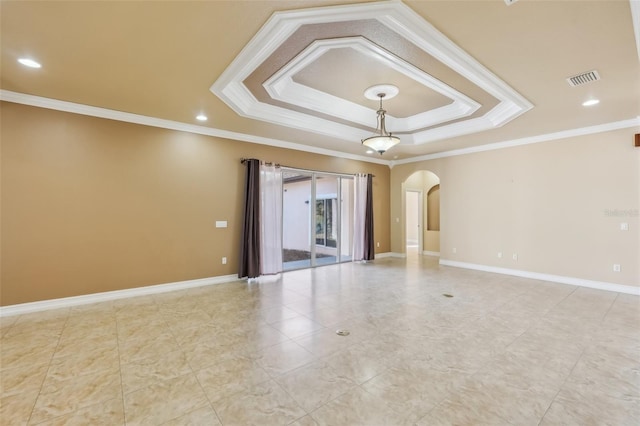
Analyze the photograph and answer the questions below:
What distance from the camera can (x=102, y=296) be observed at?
4371 millimetres

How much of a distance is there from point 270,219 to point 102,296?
3057 mm

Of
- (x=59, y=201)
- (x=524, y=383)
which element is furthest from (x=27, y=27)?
(x=524, y=383)

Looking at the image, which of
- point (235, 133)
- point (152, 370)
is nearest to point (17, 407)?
point (152, 370)

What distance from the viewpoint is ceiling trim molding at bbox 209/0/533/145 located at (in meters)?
2.35

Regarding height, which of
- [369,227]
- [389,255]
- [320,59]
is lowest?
[389,255]

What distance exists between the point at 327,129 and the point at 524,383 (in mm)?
4839

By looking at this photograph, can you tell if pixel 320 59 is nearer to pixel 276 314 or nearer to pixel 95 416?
pixel 276 314

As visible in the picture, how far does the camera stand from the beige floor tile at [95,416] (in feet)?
6.23

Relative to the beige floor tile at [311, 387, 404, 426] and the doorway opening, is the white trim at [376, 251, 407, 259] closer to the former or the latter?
the doorway opening

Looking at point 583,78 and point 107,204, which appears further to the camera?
point 107,204

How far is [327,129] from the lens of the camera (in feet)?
18.6

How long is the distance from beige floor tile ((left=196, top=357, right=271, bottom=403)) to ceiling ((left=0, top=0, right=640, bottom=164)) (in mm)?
3093

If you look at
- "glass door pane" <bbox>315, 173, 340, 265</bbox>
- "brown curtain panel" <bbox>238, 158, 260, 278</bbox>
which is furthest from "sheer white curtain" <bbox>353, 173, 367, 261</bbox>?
"brown curtain panel" <bbox>238, 158, 260, 278</bbox>

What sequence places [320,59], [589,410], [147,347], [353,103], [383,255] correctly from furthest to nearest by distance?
1. [383,255]
2. [353,103]
3. [320,59]
4. [147,347]
5. [589,410]
